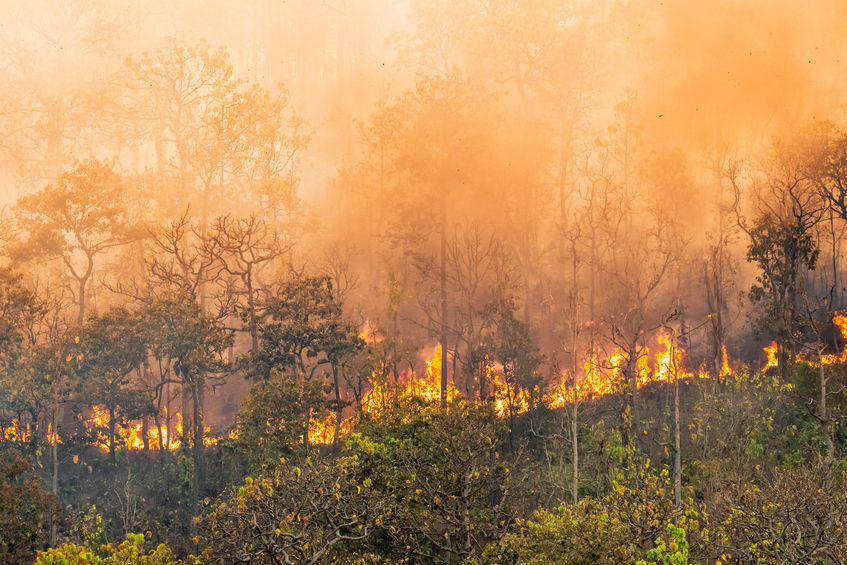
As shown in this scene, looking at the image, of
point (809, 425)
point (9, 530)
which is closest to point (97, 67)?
point (9, 530)

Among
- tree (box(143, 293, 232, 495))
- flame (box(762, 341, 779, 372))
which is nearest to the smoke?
flame (box(762, 341, 779, 372))

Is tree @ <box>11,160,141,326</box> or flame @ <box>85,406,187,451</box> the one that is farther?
tree @ <box>11,160,141,326</box>

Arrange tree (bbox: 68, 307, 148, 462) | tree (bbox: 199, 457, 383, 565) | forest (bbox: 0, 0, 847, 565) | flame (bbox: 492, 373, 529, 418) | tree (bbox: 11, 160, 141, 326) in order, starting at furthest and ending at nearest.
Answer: tree (bbox: 11, 160, 141, 326) < flame (bbox: 492, 373, 529, 418) < tree (bbox: 68, 307, 148, 462) < forest (bbox: 0, 0, 847, 565) < tree (bbox: 199, 457, 383, 565)

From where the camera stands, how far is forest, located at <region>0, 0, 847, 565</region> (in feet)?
113

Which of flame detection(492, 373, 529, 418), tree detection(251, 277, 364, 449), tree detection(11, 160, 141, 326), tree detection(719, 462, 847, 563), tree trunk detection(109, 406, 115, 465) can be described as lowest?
tree detection(719, 462, 847, 563)

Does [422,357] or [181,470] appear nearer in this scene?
[181,470]

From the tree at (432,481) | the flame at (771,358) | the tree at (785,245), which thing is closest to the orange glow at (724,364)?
the flame at (771,358)

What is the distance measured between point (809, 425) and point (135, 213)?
139 feet

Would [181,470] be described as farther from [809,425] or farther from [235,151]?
[809,425]

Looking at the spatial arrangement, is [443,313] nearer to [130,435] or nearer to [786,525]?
[130,435]

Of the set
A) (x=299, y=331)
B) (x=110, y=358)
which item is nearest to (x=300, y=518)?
(x=299, y=331)

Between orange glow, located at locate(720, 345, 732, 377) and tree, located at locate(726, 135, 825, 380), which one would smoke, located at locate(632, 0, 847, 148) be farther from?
orange glow, located at locate(720, 345, 732, 377)

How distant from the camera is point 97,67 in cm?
6412

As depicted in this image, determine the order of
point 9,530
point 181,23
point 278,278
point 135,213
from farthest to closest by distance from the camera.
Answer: point 181,23, point 135,213, point 278,278, point 9,530
